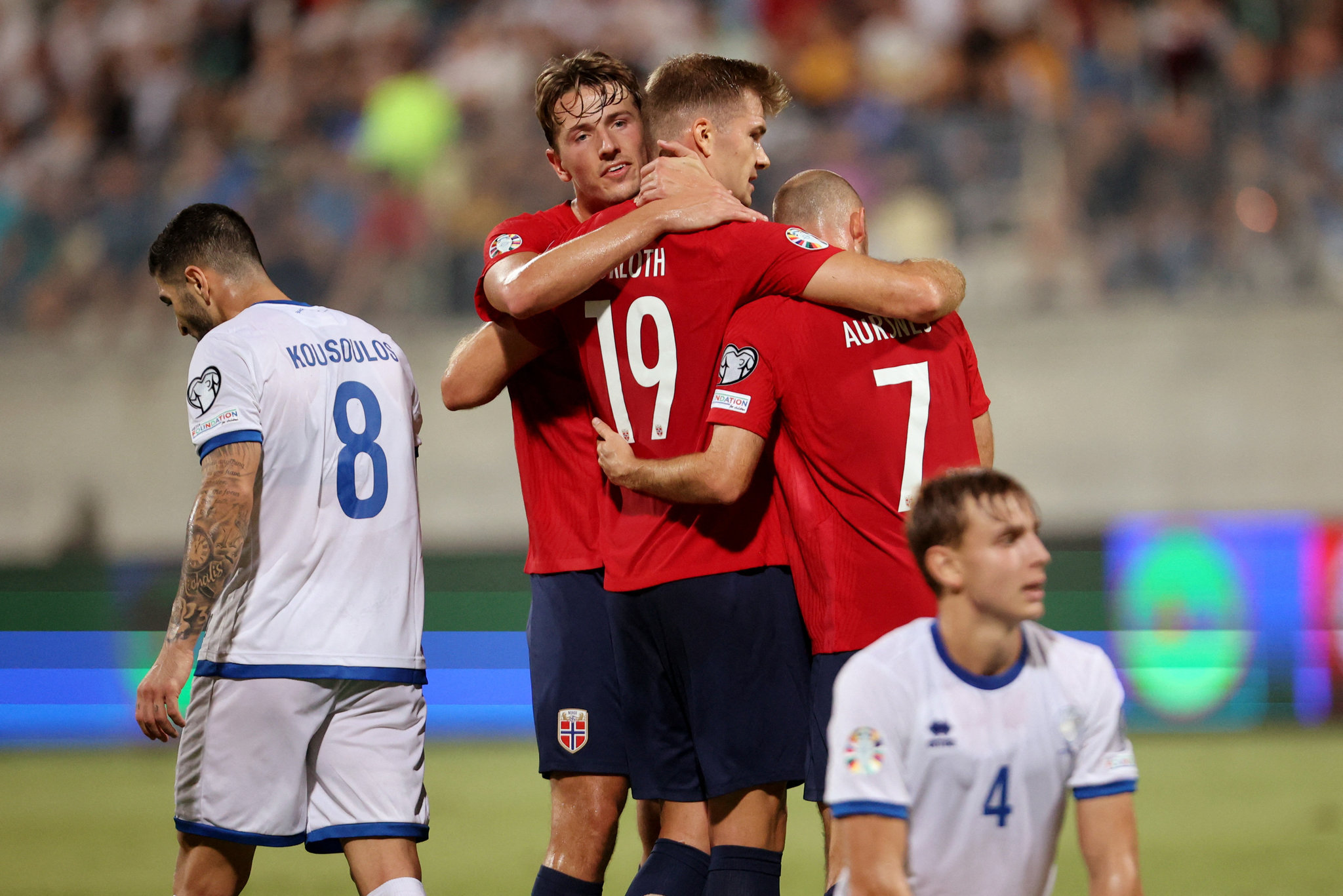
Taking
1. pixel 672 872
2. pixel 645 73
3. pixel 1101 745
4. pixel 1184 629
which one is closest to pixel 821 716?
pixel 672 872

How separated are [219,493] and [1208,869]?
4276 millimetres

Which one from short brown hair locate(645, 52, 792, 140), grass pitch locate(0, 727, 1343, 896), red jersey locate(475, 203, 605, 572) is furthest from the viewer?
grass pitch locate(0, 727, 1343, 896)

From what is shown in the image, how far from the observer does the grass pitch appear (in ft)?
18.7

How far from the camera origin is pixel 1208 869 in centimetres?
578

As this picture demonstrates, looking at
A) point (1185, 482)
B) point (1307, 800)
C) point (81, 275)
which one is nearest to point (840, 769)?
point (1307, 800)

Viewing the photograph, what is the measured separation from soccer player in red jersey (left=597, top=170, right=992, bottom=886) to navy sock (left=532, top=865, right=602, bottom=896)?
686 mm

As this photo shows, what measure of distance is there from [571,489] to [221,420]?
94 centimetres

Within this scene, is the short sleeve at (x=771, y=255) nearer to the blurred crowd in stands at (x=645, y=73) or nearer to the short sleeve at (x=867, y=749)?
the short sleeve at (x=867, y=749)

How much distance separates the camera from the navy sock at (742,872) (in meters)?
3.42

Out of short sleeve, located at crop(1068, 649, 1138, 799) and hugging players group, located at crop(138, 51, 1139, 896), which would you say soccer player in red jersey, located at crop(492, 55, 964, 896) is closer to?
hugging players group, located at crop(138, 51, 1139, 896)

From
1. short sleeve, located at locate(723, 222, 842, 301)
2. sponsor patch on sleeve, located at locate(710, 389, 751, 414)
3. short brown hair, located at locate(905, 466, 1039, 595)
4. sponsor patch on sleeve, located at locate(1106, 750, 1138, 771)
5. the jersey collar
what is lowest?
sponsor patch on sleeve, located at locate(1106, 750, 1138, 771)

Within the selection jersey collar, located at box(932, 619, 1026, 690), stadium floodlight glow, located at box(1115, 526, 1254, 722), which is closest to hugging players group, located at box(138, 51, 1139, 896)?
jersey collar, located at box(932, 619, 1026, 690)

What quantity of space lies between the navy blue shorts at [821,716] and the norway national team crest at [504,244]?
1359 mm

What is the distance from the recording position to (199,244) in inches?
155
